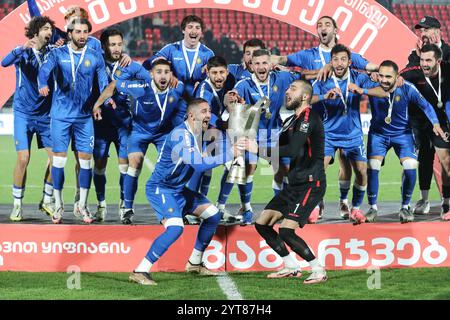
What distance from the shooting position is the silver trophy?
21.9 feet

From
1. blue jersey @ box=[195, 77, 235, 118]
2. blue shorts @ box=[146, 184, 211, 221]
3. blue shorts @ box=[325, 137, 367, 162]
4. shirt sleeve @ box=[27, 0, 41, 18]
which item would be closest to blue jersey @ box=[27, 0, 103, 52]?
shirt sleeve @ box=[27, 0, 41, 18]

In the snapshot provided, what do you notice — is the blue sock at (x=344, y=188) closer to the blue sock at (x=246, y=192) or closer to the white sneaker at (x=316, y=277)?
the blue sock at (x=246, y=192)

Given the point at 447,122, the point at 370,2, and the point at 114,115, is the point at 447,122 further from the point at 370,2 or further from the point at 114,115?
the point at 114,115

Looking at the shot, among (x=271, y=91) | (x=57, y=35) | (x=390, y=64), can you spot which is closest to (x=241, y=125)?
(x=271, y=91)

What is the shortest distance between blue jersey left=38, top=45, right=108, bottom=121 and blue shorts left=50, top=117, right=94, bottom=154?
48 mm

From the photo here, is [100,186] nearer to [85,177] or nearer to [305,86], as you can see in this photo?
[85,177]

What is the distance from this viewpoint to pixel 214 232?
273 inches

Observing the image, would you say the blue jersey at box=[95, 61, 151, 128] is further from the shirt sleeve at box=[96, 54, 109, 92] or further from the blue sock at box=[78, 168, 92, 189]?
the blue sock at box=[78, 168, 92, 189]

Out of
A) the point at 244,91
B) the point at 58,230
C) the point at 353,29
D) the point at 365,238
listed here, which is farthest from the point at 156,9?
the point at 365,238

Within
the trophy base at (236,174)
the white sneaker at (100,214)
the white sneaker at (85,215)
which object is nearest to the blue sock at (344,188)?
the trophy base at (236,174)

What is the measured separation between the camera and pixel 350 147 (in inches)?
311

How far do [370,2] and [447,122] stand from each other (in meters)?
1.38

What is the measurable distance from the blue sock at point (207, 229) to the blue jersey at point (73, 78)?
167cm

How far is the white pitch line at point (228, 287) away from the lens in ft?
20.4
